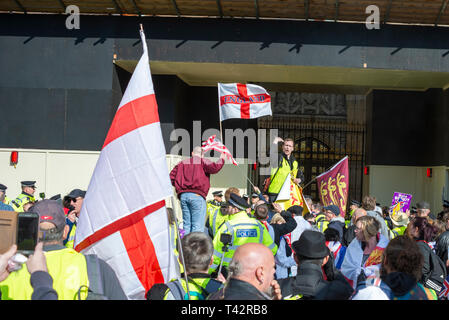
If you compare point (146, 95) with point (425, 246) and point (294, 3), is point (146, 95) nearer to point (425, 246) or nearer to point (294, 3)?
point (425, 246)

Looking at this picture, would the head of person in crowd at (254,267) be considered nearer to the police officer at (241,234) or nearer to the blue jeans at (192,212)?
the police officer at (241,234)

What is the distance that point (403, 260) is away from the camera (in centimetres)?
359

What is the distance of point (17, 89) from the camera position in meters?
14.4

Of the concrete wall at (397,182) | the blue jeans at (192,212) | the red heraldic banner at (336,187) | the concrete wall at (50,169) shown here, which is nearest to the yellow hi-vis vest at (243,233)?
the blue jeans at (192,212)

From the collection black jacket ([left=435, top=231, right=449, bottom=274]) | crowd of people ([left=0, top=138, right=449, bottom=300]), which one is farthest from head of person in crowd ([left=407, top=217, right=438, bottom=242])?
black jacket ([left=435, top=231, right=449, bottom=274])

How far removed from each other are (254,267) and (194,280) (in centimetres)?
88

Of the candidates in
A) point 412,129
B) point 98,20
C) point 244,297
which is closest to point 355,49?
point 412,129

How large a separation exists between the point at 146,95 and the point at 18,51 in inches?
441

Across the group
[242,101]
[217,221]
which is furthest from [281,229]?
[242,101]

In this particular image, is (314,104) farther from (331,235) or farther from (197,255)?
(197,255)

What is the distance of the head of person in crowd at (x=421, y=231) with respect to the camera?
6441mm

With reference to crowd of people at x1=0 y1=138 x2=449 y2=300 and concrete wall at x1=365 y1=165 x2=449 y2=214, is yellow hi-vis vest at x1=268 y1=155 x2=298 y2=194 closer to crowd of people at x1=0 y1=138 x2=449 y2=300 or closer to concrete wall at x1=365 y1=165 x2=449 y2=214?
crowd of people at x1=0 y1=138 x2=449 y2=300

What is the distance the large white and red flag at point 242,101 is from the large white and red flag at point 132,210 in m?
8.02

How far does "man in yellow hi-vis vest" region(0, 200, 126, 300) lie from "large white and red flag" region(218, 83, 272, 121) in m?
9.05
